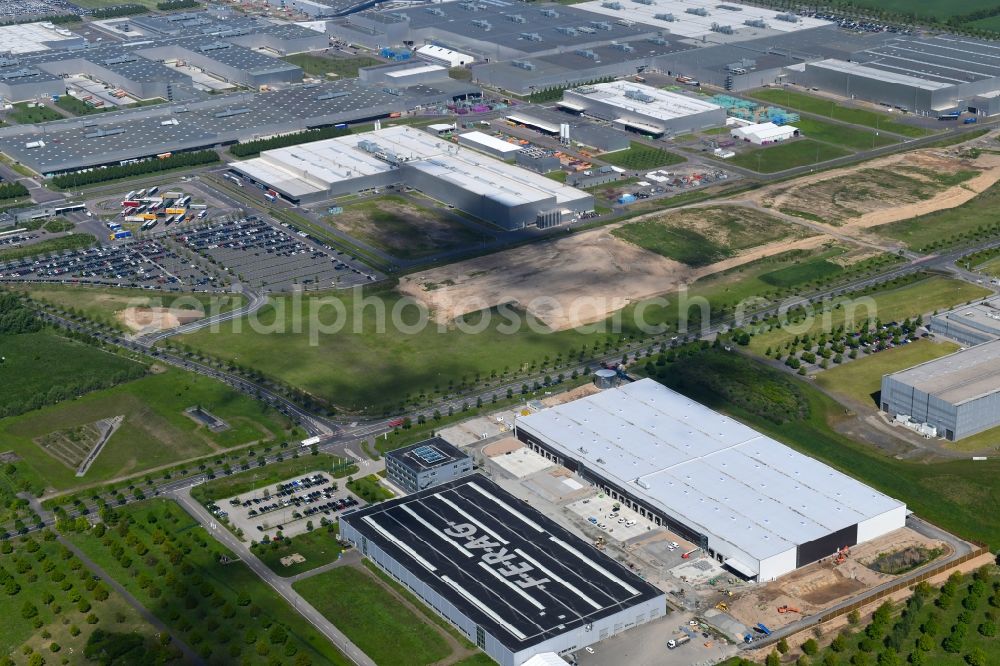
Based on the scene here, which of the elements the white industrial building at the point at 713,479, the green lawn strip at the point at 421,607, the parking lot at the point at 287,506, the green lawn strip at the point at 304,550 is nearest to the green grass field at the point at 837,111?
the white industrial building at the point at 713,479

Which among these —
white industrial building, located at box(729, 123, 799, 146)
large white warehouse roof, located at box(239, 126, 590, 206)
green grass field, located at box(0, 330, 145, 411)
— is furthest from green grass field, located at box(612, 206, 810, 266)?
green grass field, located at box(0, 330, 145, 411)

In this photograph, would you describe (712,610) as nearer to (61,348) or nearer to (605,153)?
(61,348)

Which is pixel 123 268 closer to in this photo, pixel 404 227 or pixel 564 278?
pixel 404 227

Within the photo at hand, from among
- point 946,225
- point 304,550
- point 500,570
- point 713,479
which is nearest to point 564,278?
point 713,479

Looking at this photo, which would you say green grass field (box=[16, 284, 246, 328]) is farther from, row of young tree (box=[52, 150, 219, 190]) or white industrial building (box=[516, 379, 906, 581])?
white industrial building (box=[516, 379, 906, 581])

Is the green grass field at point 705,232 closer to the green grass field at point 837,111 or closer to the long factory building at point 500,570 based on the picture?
the green grass field at point 837,111

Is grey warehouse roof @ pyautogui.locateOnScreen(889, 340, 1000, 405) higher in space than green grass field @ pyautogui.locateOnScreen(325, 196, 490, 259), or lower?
higher

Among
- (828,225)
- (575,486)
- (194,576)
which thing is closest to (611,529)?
(575,486)
